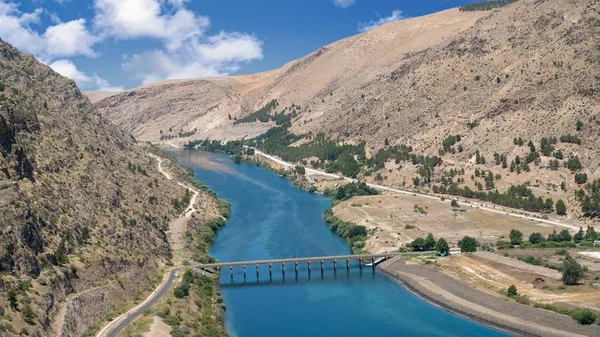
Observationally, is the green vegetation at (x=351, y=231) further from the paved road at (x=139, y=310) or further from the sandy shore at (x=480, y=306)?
the paved road at (x=139, y=310)

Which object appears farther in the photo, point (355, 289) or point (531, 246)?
point (531, 246)

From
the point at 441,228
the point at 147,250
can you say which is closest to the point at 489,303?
the point at 441,228

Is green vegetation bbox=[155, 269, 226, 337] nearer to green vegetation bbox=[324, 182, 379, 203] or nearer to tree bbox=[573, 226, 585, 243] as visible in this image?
tree bbox=[573, 226, 585, 243]

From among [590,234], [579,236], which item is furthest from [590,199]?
[579,236]

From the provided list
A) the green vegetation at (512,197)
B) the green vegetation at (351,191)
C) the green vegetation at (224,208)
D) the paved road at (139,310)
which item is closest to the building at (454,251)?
the green vegetation at (512,197)

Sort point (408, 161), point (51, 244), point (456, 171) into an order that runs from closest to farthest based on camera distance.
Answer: point (51, 244), point (456, 171), point (408, 161)

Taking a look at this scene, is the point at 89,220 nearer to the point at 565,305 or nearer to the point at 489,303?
the point at 489,303

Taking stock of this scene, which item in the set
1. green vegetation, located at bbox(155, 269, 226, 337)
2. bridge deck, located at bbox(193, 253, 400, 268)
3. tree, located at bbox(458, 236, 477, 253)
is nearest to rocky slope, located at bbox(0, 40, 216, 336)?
green vegetation, located at bbox(155, 269, 226, 337)

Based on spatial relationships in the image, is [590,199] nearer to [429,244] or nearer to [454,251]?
[454,251]
